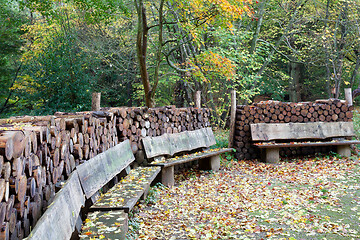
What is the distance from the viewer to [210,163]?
7594 mm

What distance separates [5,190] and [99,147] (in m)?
2.42

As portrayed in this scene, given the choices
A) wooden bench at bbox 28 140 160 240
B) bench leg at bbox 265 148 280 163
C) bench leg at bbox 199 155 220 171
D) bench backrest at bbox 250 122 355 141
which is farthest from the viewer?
bench backrest at bbox 250 122 355 141

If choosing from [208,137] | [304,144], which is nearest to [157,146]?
[208,137]

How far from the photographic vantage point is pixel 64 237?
2.47m

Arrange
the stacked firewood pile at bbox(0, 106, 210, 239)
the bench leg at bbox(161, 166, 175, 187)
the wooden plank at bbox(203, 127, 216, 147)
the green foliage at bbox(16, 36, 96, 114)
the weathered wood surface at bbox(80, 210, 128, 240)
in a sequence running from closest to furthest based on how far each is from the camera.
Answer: the stacked firewood pile at bbox(0, 106, 210, 239)
the weathered wood surface at bbox(80, 210, 128, 240)
the bench leg at bbox(161, 166, 175, 187)
the wooden plank at bbox(203, 127, 216, 147)
the green foliage at bbox(16, 36, 96, 114)

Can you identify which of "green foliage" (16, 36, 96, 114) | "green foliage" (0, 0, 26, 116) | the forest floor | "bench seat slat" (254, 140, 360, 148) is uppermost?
"green foliage" (0, 0, 26, 116)

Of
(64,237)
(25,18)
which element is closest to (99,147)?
(64,237)

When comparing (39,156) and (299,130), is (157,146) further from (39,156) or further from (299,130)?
(299,130)

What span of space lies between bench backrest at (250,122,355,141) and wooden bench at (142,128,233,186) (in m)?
1.34

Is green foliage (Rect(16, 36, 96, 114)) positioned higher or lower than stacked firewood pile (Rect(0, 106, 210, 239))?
higher

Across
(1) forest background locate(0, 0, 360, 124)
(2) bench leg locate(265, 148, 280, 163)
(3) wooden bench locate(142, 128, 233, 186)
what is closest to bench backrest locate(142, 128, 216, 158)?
(3) wooden bench locate(142, 128, 233, 186)

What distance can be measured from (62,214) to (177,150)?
4429mm

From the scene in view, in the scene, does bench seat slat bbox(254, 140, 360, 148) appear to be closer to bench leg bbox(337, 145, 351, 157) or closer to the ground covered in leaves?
bench leg bbox(337, 145, 351, 157)

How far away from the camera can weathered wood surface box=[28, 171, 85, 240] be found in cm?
213
